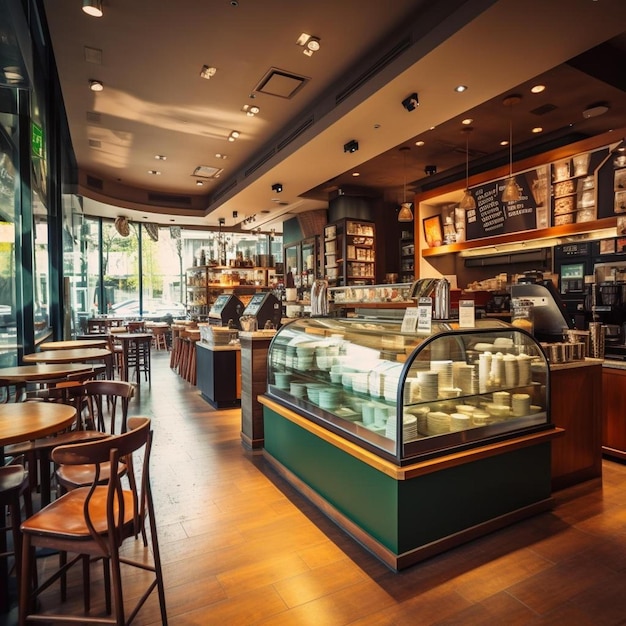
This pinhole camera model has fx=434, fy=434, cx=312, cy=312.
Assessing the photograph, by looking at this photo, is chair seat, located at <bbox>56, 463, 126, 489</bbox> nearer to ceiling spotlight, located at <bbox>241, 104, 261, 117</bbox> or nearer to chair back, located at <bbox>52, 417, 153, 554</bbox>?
chair back, located at <bbox>52, 417, 153, 554</bbox>

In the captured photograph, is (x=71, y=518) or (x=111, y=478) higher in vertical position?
(x=111, y=478)

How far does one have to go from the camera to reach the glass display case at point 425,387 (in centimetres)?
241

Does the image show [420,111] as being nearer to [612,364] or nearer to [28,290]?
[612,364]

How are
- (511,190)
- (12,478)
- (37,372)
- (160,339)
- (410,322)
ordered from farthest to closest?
1. (160,339)
2. (511,190)
3. (37,372)
4. (410,322)
5. (12,478)

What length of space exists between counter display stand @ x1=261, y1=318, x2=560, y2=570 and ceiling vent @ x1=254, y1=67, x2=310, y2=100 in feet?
11.3

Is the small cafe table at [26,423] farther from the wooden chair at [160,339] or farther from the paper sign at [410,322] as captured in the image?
the wooden chair at [160,339]

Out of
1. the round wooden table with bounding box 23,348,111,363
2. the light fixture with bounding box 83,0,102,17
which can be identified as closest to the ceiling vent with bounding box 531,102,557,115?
the light fixture with bounding box 83,0,102,17

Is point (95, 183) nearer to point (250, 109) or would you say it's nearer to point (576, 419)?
point (250, 109)

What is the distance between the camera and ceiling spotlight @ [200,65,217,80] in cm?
494

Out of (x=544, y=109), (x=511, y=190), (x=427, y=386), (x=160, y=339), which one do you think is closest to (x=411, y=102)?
(x=511, y=190)

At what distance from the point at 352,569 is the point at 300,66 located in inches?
195

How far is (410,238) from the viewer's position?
32.0ft


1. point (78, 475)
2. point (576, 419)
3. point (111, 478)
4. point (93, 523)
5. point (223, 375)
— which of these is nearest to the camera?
point (111, 478)

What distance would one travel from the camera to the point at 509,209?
20.5ft
